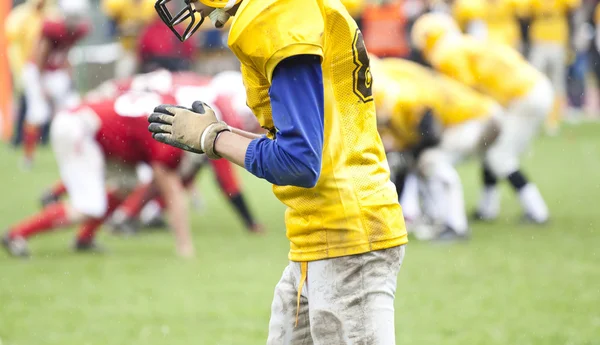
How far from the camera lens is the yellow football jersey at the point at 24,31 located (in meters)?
13.0

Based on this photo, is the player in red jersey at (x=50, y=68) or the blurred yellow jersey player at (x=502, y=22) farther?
the blurred yellow jersey player at (x=502, y=22)

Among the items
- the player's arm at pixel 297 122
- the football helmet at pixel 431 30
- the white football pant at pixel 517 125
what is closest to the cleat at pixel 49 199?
the football helmet at pixel 431 30

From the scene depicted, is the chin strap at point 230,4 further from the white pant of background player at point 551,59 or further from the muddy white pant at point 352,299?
the white pant of background player at point 551,59

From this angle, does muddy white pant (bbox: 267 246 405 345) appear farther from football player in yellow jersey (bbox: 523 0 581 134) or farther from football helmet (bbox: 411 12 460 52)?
football player in yellow jersey (bbox: 523 0 581 134)

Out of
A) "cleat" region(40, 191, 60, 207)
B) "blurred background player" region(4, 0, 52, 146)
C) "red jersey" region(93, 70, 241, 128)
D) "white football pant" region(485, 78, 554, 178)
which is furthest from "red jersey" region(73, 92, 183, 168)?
"blurred background player" region(4, 0, 52, 146)

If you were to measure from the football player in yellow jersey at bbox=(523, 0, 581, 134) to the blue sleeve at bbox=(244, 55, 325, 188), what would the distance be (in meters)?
12.4

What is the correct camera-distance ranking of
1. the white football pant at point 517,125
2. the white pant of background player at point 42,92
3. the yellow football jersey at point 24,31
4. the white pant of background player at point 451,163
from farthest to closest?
the white pant of background player at point 42,92
the yellow football jersey at point 24,31
the white football pant at point 517,125
the white pant of background player at point 451,163

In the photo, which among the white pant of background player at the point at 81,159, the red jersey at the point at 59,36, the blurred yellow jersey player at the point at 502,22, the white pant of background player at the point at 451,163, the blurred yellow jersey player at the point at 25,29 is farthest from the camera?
the blurred yellow jersey player at the point at 502,22

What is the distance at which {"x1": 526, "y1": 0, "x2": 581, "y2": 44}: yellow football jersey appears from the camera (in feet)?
46.6

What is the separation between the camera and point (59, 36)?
12.3 m

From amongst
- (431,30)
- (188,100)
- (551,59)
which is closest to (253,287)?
(188,100)

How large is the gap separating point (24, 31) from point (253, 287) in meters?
8.51

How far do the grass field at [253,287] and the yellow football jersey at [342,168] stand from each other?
2318mm

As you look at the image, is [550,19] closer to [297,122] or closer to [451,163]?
[451,163]
